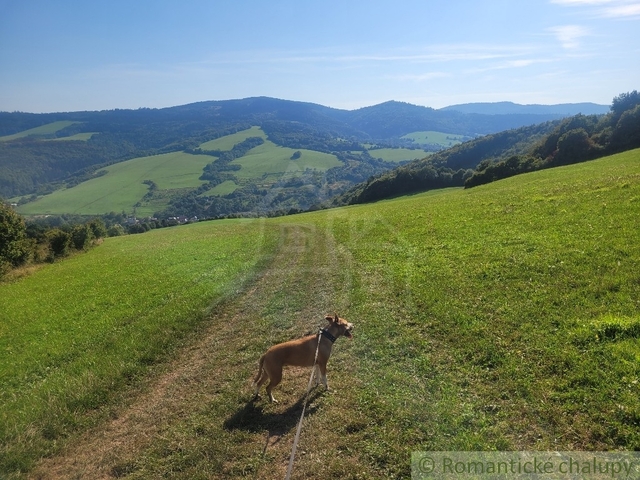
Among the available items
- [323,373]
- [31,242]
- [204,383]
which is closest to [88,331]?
[204,383]

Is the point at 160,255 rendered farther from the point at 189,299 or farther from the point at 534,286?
the point at 534,286

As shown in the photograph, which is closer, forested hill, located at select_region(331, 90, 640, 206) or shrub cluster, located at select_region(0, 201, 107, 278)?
shrub cluster, located at select_region(0, 201, 107, 278)

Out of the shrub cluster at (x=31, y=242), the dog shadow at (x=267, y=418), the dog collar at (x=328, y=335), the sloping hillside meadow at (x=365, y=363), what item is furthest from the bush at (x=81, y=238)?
the dog collar at (x=328, y=335)

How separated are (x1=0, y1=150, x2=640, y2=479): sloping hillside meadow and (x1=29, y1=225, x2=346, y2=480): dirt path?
2.3 inches

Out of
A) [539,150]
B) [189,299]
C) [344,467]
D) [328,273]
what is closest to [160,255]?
[189,299]

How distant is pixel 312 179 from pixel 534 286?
546 ft

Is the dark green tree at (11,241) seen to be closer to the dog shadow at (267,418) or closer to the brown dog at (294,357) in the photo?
the dog shadow at (267,418)

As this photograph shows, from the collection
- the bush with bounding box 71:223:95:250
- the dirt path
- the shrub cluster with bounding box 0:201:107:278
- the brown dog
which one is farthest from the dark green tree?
the brown dog

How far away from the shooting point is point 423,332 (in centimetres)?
1087

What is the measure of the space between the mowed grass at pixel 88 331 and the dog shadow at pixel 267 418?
4.00 m

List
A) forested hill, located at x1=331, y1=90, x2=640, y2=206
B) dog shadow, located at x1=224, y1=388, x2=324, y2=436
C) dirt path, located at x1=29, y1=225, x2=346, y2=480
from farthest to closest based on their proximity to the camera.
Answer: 1. forested hill, located at x1=331, y1=90, x2=640, y2=206
2. dog shadow, located at x1=224, y1=388, x2=324, y2=436
3. dirt path, located at x1=29, y1=225, x2=346, y2=480

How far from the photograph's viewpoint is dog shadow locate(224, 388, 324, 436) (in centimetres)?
781

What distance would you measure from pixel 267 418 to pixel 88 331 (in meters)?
11.8

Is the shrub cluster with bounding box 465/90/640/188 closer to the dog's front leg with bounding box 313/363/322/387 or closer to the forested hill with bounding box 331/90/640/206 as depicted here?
the forested hill with bounding box 331/90/640/206
